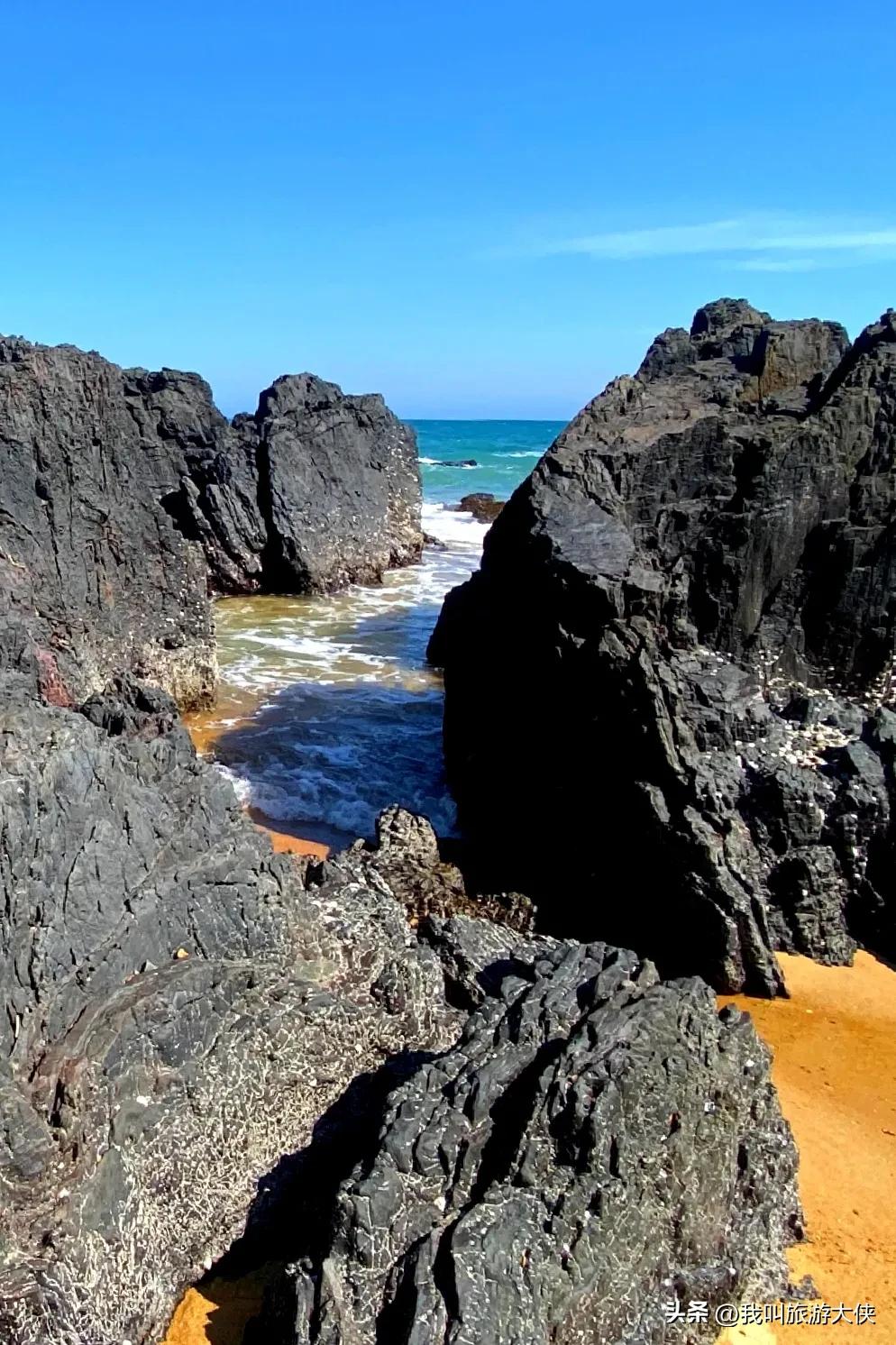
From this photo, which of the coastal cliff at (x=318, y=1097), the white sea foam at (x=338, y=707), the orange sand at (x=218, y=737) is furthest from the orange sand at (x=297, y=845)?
the coastal cliff at (x=318, y=1097)

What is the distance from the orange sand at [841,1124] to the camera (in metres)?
3.75

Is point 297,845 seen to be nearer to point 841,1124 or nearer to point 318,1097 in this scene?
point 318,1097

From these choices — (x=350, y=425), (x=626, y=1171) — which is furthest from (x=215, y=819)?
(x=350, y=425)

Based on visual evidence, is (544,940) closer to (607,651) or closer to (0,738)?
(607,651)

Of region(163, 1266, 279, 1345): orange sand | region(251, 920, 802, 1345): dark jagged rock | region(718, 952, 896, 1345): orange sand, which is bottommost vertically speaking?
region(718, 952, 896, 1345): orange sand

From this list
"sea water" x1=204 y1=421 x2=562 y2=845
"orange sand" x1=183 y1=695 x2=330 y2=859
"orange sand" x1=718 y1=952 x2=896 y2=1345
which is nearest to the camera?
"orange sand" x1=718 y1=952 x2=896 y2=1345

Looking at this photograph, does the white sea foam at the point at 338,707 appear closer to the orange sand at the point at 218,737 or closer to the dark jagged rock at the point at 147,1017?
the orange sand at the point at 218,737

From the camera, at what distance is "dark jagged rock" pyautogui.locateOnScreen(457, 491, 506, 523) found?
33388mm

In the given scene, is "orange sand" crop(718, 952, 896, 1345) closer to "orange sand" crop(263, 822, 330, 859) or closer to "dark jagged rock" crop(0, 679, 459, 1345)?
"dark jagged rock" crop(0, 679, 459, 1345)

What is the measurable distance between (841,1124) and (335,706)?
843 cm

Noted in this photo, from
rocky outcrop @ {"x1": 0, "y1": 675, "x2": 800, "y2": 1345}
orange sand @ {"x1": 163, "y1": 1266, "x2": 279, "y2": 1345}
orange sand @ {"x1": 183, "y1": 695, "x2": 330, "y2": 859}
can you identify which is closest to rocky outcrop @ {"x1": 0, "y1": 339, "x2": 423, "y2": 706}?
orange sand @ {"x1": 183, "y1": 695, "x2": 330, "y2": 859}

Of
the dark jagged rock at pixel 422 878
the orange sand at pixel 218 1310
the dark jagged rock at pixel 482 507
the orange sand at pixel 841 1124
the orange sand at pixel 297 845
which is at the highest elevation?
the dark jagged rock at pixel 482 507

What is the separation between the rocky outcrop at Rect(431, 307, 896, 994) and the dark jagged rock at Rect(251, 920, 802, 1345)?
2203mm

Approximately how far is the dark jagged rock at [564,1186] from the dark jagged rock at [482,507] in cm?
2922
